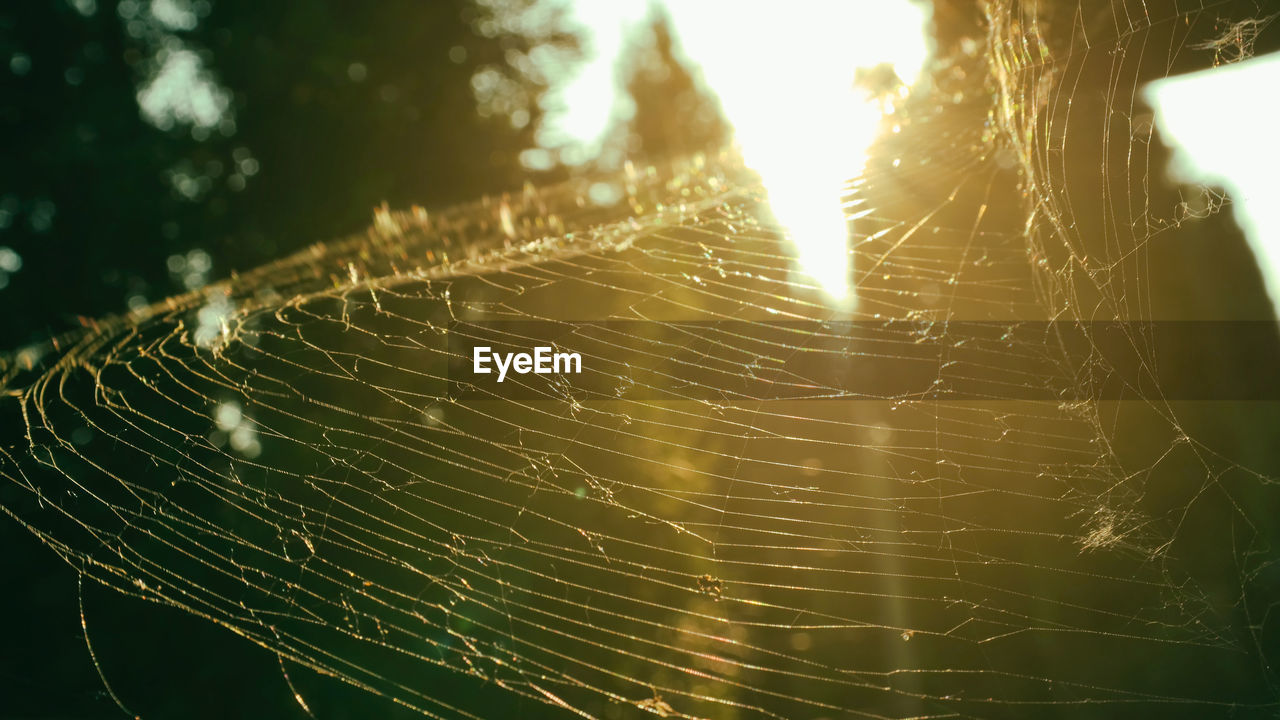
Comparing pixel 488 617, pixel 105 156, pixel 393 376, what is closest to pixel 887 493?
pixel 488 617

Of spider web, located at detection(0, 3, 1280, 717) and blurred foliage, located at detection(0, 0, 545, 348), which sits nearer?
spider web, located at detection(0, 3, 1280, 717)

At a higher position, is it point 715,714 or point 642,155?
point 642,155

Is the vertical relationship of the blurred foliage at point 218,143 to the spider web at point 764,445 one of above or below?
above

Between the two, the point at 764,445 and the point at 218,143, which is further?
the point at 218,143

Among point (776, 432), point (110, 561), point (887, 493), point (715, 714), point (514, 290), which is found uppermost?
point (514, 290)

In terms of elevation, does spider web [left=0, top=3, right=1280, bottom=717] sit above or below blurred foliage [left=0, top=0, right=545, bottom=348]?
below

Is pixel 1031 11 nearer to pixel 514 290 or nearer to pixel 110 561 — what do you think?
pixel 514 290

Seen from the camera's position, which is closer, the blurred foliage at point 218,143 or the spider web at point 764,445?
the spider web at point 764,445

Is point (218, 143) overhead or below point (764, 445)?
overhead
